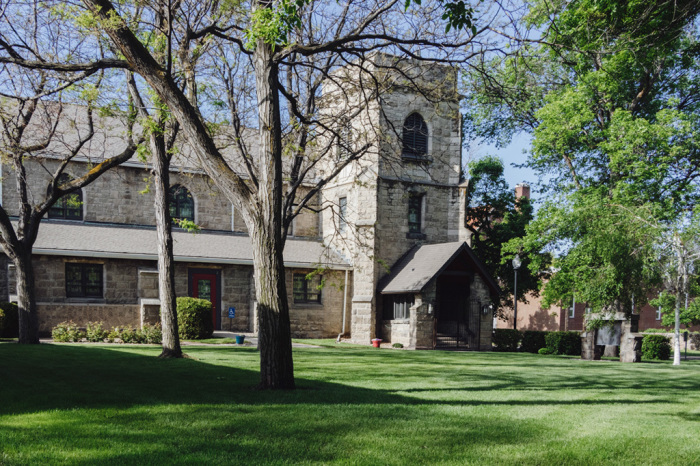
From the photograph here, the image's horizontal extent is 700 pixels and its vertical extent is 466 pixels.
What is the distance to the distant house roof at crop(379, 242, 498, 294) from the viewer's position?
80.3 feet

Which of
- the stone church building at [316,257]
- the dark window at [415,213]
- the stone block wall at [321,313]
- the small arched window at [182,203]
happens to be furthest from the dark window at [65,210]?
the dark window at [415,213]

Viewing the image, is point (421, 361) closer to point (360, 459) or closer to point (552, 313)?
point (360, 459)

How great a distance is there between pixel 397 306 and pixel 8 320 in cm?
1524

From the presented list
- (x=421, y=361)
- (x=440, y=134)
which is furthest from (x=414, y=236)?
(x=421, y=361)

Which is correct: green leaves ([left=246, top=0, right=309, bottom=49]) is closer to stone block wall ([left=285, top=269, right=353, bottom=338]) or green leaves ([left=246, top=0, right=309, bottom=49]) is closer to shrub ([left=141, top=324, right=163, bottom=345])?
shrub ([left=141, top=324, right=163, bottom=345])

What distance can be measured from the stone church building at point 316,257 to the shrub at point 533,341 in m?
2.04

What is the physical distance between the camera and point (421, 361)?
54.9 ft

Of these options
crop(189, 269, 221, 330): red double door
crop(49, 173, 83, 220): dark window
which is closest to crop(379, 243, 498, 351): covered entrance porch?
crop(189, 269, 221, 330): red double door

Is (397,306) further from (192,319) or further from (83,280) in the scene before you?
(83,280)

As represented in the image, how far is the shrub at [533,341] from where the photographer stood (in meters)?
26.7

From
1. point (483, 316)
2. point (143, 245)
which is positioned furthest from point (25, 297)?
point (483, 316)

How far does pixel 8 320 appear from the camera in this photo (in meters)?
20.4

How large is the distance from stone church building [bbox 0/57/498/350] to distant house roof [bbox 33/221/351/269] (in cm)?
5

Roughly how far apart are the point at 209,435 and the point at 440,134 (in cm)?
2468
